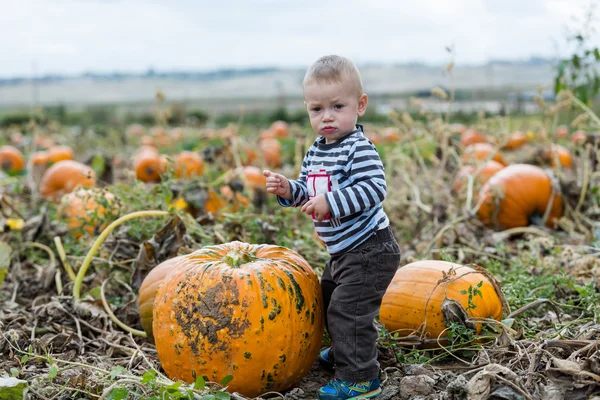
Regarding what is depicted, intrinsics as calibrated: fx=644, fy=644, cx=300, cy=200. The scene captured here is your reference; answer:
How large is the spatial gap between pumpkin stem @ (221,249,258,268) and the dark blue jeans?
41 centimetres

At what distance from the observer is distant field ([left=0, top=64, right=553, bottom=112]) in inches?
2125

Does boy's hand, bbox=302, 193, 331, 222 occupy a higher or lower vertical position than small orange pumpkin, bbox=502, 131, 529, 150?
higher

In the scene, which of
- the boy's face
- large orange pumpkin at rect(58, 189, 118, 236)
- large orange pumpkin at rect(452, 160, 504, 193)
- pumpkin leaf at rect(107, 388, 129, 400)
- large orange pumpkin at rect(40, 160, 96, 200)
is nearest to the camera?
pumpkin leaf at rect(107, 388, 129, 400)

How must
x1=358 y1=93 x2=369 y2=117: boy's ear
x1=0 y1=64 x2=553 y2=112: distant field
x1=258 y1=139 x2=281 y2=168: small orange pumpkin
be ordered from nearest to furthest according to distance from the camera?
x1=358 y1=93 x2=369 y2=117: boy's ear
x1=258 y1=139 x2=281 y2=168: small orange pumpkin
x1=0 y1=64 x2=553 y2=112: distant field

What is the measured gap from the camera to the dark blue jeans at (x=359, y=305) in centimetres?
284

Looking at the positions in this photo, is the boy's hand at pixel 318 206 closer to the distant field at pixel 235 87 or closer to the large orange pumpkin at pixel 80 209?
the large orange pumpkin at pixel 80 209

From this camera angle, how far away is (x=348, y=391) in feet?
9.14

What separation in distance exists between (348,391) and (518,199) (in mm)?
3532

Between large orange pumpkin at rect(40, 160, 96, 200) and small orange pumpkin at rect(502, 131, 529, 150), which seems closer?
large orange pumpkin at rect(40, 160, 96, 200)

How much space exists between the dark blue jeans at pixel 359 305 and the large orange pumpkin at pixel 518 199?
3.00 m

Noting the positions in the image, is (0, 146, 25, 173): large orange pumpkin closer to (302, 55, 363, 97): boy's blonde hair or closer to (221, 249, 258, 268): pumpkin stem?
(221, 249, 258, 268): pumpkin stem

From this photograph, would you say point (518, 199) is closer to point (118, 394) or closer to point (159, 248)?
point (159, 248)

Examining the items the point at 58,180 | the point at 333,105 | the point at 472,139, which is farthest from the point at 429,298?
the point at 472,139

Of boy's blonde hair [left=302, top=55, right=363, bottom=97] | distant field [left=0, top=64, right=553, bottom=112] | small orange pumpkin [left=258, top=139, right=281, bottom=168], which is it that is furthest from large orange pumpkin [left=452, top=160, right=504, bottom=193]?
distant field [left=0, top=64, right=553, bottom=112]
